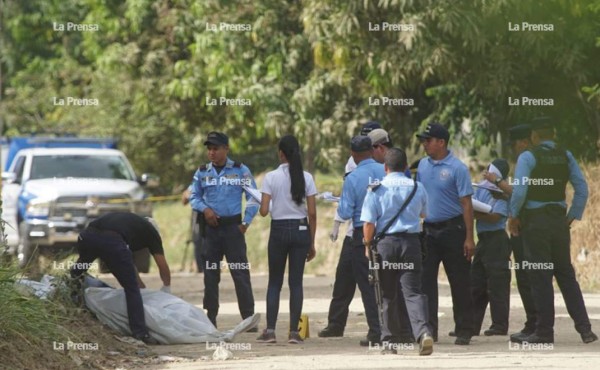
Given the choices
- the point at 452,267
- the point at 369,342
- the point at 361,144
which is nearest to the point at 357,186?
the point at 361,144

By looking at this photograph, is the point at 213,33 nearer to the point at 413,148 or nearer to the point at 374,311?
the point at 413,148

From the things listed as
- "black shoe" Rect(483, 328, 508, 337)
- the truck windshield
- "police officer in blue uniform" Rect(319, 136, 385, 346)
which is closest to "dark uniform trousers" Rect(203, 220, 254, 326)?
"police officer in blue uniform" Rect(319, 136, 385, 346)

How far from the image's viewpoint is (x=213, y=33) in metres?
30.2

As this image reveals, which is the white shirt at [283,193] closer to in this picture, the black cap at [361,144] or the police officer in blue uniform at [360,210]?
the police officer in blue uniform at [360,210]

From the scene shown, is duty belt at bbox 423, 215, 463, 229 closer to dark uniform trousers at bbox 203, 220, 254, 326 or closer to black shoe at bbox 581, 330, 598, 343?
black shoe at bbox 581, 330, 598, 343

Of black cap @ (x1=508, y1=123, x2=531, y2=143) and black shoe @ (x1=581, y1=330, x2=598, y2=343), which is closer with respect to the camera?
black shoe @ (x1=581, y1=330, x2=598, y2=343)

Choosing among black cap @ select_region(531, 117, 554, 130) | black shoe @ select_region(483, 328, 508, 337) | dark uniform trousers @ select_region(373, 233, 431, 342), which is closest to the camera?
dark uniform trousers @ select_region(373, 233, 431, 342)

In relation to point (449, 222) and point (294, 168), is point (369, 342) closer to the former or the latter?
point (449, 222)

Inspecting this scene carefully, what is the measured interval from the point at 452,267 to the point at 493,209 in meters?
1.04

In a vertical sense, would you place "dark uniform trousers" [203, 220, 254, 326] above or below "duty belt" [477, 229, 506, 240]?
below

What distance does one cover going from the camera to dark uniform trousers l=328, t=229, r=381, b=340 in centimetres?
1462

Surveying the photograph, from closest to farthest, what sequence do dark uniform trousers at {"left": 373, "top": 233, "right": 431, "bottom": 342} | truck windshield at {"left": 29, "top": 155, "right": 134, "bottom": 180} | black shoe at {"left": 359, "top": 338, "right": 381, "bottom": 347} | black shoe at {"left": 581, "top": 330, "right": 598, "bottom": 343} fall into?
dark uniform trousers at {"left": 373, "top": 233, "right": 431, "bottom": 342}
black shoe at {"left": 581, "top": 330, "right": 598, "bottom": 343}
black shoe at {"left": 359, "top": 338, "right": 381, "bottom": 347}
truck windshield at {"left": 29, "top": 155, "right": 134, "bottom": 180}

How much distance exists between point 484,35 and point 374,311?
1009 centimetres

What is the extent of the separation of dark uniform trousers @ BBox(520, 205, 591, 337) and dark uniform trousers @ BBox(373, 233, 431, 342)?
117 centimetres
